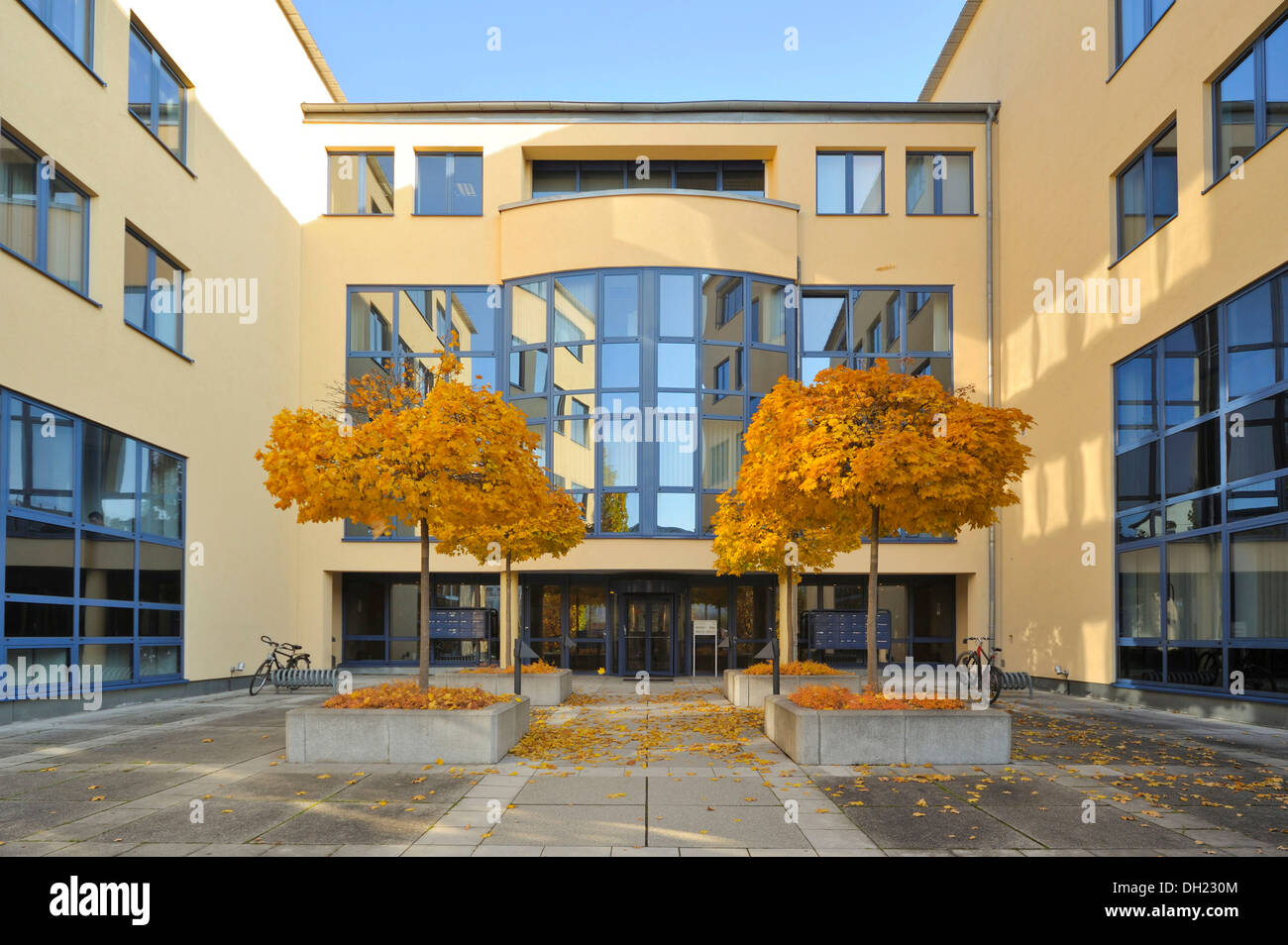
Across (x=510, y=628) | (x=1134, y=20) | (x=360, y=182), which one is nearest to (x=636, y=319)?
(x=360, y=182)

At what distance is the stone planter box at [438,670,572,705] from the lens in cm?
1680

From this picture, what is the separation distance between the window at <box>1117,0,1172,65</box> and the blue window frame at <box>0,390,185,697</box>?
59.7 feet

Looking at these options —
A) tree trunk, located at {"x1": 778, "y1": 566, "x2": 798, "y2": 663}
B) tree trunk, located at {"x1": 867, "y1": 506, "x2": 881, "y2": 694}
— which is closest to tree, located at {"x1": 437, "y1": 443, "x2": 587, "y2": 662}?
tree trunk, located at {"x1": 867, "y1": 506, "x2": 881, "y2": 694}

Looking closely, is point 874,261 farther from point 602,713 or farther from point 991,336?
point 602,713

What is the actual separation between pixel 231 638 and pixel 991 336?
59.6 ft

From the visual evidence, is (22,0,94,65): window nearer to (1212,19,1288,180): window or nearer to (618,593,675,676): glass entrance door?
→ (618,593,675,676): glass entrance door

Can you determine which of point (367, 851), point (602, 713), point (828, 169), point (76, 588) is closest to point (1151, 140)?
point (828, 169)

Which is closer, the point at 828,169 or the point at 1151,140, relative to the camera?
the point at 1151,140

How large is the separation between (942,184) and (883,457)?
16.8 metres

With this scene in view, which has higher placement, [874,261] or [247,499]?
[874,261]

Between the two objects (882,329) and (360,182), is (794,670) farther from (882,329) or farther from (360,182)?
(360,182)
